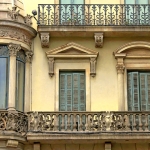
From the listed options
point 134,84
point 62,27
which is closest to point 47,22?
point 62,27

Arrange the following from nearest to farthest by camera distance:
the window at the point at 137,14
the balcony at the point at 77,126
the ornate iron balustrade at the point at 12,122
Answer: the ornate iron balustrade at the point at 12,122 → the balcony at the point at 77,126 → the window at the point at 137,14

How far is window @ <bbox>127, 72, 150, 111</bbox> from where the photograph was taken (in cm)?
2120

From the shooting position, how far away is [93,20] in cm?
2155

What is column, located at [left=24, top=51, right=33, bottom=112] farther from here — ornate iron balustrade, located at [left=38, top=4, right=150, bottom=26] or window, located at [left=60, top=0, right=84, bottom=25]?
window, located at [left=60, top=0, right=84, bottom=25]

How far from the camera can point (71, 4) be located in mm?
21859

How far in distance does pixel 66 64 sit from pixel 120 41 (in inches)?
90.2

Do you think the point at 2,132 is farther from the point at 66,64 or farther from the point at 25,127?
the point at 66,64

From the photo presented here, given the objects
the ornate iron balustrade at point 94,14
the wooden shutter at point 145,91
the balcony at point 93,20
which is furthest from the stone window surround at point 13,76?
the wooden shutter at point 145,91

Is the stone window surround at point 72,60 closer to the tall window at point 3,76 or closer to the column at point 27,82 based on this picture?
the column at point 27,82

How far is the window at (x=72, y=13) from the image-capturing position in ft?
70.6

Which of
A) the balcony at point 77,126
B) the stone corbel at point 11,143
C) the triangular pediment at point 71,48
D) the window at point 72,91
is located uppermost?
the triangular pediment at point 71,48

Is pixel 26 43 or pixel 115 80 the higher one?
pixel 26 43

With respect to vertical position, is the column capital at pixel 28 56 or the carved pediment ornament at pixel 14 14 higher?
the carved pediment ornament at pixel 14 14

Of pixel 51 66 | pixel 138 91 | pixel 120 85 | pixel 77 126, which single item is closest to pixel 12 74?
pixel 51 66
